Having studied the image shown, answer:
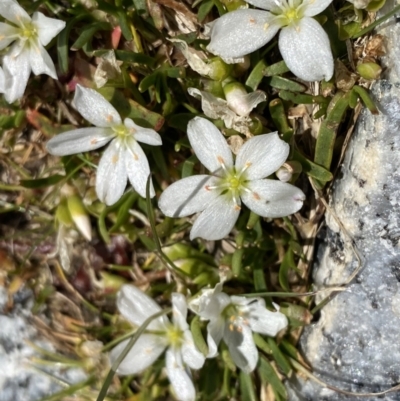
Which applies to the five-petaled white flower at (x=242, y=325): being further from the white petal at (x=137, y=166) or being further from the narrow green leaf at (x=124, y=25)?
A: the narrow green leaf at (x=124, y=25)

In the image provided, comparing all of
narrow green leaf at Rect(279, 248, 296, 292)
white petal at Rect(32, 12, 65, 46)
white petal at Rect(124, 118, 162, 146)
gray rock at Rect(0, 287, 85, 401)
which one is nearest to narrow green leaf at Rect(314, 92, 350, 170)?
narrow green leaf at Rect(279, 248, 296, 292)

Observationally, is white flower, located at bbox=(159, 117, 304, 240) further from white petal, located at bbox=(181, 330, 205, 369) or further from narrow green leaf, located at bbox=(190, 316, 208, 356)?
white petal, located at bbox=(181, 330, 205, 369)

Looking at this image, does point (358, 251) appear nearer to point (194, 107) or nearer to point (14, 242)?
point (194, 107)

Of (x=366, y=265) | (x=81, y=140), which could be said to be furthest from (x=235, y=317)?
(x=81, y=140)

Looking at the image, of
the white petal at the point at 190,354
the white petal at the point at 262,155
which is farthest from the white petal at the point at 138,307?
the white petal at the point at 262,155

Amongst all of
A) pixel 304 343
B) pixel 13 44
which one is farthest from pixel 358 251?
pixel 13 44

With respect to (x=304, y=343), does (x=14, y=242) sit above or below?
above
